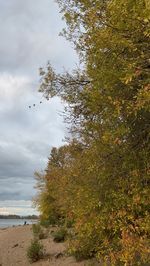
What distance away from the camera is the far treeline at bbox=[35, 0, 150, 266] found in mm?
11664

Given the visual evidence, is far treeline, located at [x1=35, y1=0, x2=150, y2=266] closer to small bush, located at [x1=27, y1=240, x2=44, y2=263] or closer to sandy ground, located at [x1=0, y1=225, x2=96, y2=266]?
sandy ground, located at [x1=0, y1=225, x2=96, y2=266]

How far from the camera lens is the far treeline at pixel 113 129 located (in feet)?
38.3

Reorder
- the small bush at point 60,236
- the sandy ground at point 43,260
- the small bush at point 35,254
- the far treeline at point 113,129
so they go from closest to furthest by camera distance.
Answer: the far treeline at point 113,129
the sandy ground at point 43,260
the small bush at point 35,254
the small bush at point 60,236

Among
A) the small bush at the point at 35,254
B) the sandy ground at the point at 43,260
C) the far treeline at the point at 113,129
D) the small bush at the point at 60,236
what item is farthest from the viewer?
the small bush at the point at 60,236

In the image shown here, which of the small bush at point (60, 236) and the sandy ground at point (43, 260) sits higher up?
the small bush at point (60, 236)

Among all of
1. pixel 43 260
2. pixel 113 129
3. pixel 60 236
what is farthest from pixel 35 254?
pixel 113 129

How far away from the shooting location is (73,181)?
683 inches

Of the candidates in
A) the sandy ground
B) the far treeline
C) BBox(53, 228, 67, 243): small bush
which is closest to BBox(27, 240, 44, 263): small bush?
the sandy ground

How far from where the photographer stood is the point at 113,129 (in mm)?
13383

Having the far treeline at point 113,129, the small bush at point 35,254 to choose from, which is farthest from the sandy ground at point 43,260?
the far treeline at point 113,129

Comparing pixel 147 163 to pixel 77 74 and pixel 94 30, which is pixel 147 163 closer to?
pixel 94 30

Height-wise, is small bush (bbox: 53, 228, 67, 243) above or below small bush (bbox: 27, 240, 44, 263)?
above

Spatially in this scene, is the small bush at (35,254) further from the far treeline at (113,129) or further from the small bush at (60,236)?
the far treeline at (113,129)

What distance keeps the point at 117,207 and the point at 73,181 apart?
374cm
